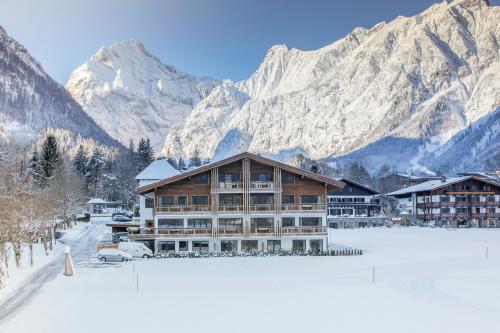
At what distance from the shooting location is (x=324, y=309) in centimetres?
2555

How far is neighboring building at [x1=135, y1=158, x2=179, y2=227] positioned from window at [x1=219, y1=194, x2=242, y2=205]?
11595mm

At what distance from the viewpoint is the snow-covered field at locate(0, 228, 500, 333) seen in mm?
22750

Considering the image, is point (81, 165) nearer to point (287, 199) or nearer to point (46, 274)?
point (287, 199)

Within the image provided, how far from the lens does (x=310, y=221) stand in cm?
5712

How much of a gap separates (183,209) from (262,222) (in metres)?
8.87

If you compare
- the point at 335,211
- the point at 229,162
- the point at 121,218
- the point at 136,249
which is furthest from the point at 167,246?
the point at 335,211

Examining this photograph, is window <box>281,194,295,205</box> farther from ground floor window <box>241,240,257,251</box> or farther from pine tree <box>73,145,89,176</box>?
pine tree <box>73,145,89,176</box>

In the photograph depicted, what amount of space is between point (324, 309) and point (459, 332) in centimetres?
649

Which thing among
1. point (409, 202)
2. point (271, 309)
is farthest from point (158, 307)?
point (409, 202)

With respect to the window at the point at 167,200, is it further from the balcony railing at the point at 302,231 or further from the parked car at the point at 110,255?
the balcony railing at the point at 302,231

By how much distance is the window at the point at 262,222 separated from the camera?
187 feet

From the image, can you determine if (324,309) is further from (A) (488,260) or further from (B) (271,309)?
(A) (488,260)

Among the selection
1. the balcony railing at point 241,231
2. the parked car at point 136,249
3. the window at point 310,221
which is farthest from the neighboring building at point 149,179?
the window at point 310,221

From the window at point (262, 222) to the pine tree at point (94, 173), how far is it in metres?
80.2
